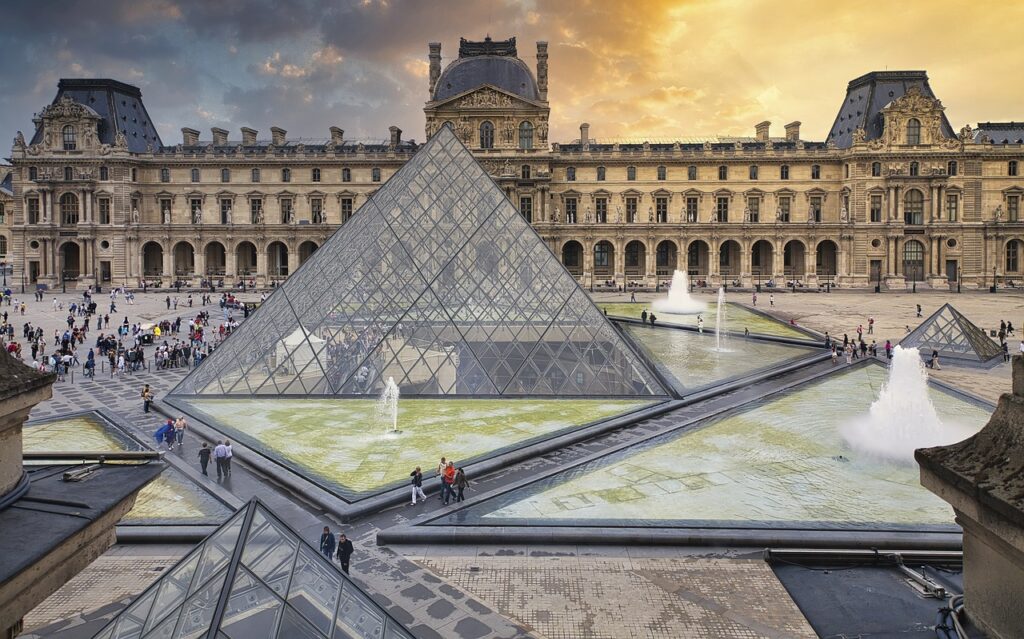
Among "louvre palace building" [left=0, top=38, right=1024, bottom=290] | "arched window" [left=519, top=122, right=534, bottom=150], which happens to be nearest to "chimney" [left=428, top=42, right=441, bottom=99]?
"louvre palace building" [left=0, top=38, right=1024, bottom=290]

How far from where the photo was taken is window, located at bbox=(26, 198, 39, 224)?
57.7 meters

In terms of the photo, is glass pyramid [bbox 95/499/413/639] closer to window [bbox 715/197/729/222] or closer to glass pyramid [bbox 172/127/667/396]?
glass pyramid [bbox 172/127/667/396]

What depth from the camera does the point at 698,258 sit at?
61688 millimetres

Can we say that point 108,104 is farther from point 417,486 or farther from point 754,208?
point 417,486

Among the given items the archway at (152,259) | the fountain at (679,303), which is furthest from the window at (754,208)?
the archway at (152,259)

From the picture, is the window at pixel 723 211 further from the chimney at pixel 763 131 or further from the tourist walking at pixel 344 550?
the tourist walking at pixel 344 550

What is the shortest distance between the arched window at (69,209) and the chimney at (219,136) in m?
12.8

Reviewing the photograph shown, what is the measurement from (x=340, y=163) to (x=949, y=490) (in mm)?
61488

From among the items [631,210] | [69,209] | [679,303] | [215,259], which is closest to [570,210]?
[631,210]

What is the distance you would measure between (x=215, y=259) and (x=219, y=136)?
11578 millimetres

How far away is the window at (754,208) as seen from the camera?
2341 inches

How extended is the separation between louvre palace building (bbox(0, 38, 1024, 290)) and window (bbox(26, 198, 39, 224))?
0.54 ft

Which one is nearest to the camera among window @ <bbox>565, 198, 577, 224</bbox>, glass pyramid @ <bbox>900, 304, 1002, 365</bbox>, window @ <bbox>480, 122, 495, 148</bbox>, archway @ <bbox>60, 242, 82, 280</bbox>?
glass pyramid @ <bbox>900, 304, 1002, 365</bbox>

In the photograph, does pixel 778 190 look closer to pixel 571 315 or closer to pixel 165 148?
pixel 571 315
